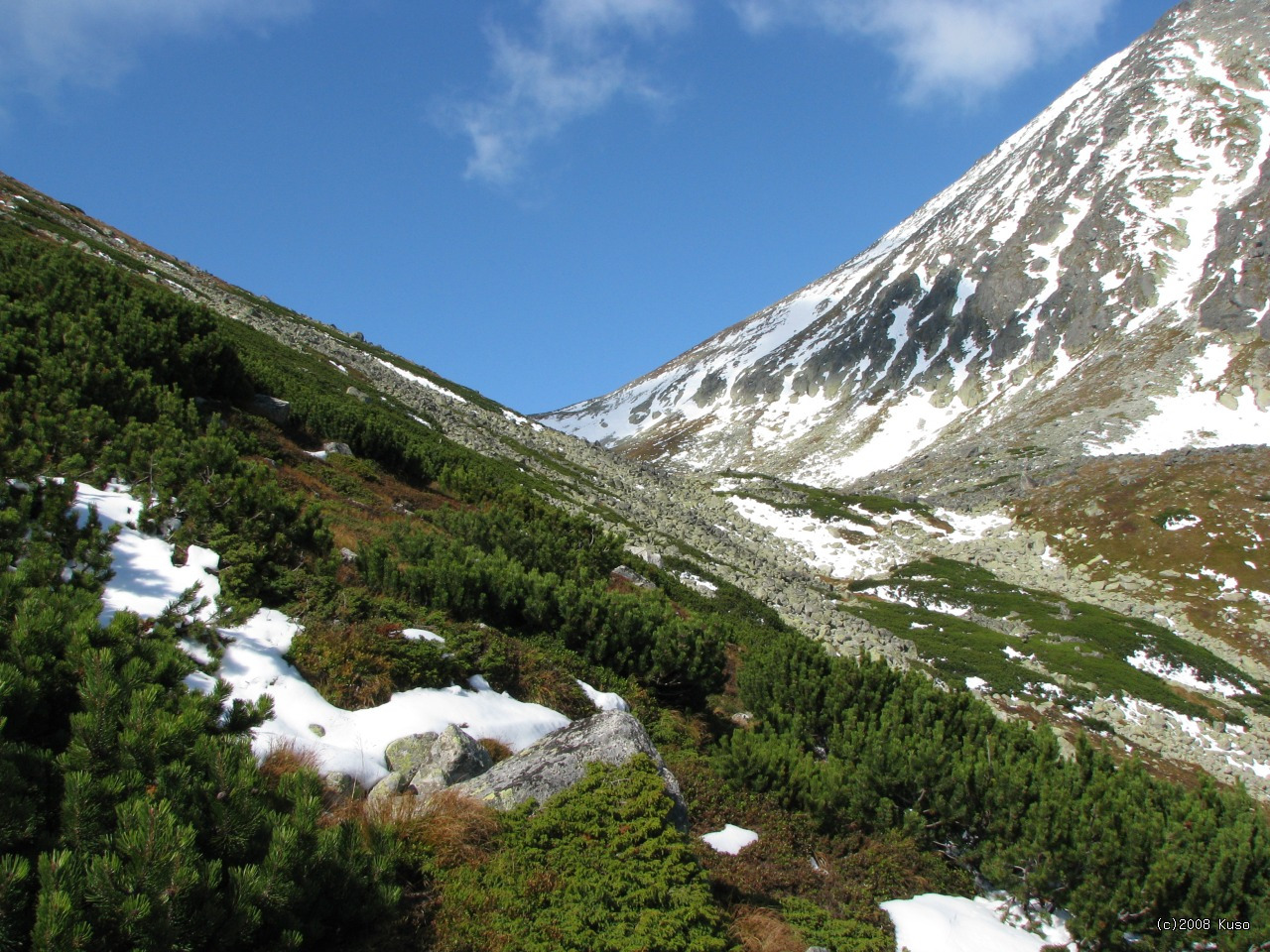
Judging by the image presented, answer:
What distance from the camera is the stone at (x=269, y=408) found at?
20.1 m

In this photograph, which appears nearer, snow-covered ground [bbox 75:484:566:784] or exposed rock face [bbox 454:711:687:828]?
exposed rock face [bbox 454:711:687:828]

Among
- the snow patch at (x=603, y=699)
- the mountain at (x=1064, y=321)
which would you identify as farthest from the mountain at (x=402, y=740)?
the mountain at (x=1064, y=321)

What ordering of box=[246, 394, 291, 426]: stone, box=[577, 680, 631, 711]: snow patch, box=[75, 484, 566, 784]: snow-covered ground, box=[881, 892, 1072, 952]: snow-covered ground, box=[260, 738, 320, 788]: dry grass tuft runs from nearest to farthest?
1. box=[260, 738, 320, 788]: dry grass tuft
2. box=[75, 484, 566, 784]: snow-covered ground
3. box=[881, 892, 1072, 952]: snow-covered ground
4. box=[577, 680, 631, 711]: snow patch
5. box=[246, 394, 291, 426]: stone

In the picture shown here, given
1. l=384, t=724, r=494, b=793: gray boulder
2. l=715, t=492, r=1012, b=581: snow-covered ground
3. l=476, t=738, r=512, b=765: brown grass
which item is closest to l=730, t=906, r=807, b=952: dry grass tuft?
l=384, t=724, r=494, b=793: gray boulder

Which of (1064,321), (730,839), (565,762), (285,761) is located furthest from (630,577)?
(1064,321)

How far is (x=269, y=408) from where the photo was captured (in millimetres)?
20312

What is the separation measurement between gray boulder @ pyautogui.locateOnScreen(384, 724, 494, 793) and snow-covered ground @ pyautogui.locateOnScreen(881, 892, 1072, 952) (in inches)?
180

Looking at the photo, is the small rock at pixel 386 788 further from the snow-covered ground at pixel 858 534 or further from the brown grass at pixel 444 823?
the snow-covered ground at pixel 858 534

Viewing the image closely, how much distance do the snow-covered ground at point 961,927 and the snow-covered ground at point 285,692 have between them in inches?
172

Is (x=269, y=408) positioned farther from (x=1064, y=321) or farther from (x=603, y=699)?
(x=1064, y=321)

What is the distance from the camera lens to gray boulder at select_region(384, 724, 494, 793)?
7148 millimetres

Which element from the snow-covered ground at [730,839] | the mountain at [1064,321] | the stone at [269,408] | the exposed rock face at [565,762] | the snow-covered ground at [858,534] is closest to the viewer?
the exposed rock face at [565,762]

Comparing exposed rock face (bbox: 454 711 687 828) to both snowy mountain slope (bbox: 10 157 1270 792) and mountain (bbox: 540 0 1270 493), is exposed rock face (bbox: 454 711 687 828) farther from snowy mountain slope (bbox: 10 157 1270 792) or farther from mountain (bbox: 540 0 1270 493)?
mountain (bbox: 540 0 1270 493)

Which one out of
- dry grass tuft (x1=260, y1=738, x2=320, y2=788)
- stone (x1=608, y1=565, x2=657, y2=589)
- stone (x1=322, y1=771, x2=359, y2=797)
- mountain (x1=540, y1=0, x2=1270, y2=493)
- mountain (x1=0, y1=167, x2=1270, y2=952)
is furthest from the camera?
mountain (x1=540, y1=0, x2=1270, y2=493)
